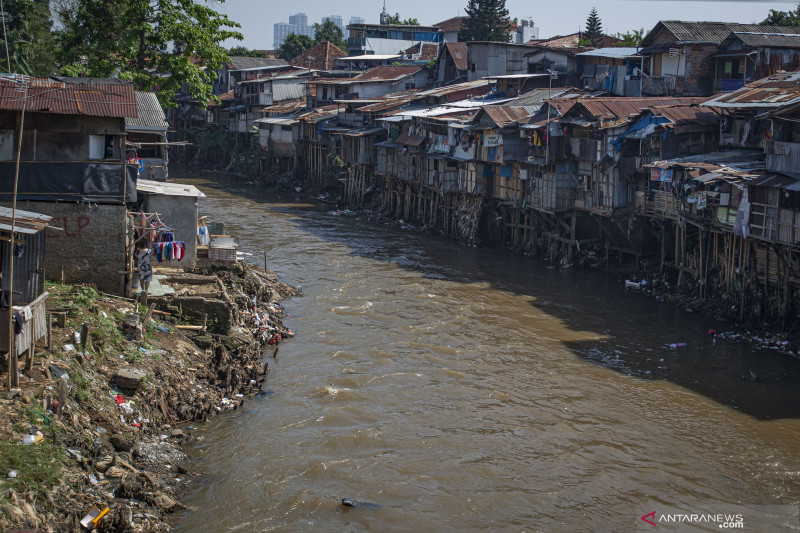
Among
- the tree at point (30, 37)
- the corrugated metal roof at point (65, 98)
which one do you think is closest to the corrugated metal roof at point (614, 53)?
the tree at point (30, 37)

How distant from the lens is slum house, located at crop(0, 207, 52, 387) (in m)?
11.7

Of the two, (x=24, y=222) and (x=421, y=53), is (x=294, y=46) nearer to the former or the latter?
(x=421, y=53)

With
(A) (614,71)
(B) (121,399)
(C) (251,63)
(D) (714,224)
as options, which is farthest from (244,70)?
(B) (121,399)

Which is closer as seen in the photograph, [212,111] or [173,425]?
[173,425]

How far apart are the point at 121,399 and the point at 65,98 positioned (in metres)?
6.94

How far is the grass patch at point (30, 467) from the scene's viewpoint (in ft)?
33.4

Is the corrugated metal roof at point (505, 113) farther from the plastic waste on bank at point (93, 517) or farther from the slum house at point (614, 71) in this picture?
the plastic waste on bank at point (93, 517)

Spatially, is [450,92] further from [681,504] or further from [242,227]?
[681,504]

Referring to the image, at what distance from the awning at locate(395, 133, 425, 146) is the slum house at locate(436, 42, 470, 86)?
8.57 m

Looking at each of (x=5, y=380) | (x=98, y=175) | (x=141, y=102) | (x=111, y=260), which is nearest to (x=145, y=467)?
(x=5, y=380)

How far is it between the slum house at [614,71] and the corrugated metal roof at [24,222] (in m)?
27.7

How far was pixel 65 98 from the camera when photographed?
16891 millimetres

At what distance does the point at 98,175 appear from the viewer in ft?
56.1

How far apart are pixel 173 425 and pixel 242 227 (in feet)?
74.5
